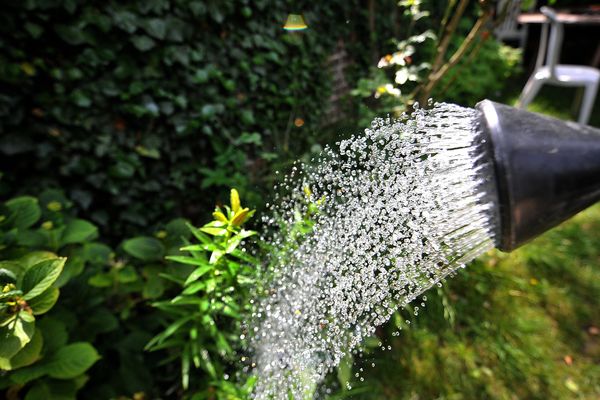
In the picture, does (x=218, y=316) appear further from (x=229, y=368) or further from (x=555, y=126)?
(x=555, y=126)

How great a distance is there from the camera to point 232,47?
2682 mm

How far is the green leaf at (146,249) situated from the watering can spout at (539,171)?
4.70 ft

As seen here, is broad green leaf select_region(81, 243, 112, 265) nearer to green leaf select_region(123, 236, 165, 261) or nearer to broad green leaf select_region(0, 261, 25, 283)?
green leaf select_region(123, 236, 165, 261)

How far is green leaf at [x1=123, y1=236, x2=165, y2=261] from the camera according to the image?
66.2 inches

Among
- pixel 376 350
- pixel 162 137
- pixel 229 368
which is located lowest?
pixel 376 350

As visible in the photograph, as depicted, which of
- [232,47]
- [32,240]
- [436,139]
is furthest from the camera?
[232,47]

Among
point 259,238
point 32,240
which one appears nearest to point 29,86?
point 32,240

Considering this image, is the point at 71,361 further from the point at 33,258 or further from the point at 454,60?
the point at 454,60

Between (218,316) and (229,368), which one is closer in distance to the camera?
(218,316)

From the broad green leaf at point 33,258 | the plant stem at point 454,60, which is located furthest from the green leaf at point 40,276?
the plant stem at point 454,60

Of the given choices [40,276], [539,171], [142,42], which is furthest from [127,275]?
[539,171]

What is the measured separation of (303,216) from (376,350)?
3.20 ft

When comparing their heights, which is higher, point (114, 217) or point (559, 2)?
point (114, 217)

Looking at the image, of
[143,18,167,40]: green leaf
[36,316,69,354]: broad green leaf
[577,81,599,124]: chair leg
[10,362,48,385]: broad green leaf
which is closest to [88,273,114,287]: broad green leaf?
[36,316,69,354]: broad green leaf
